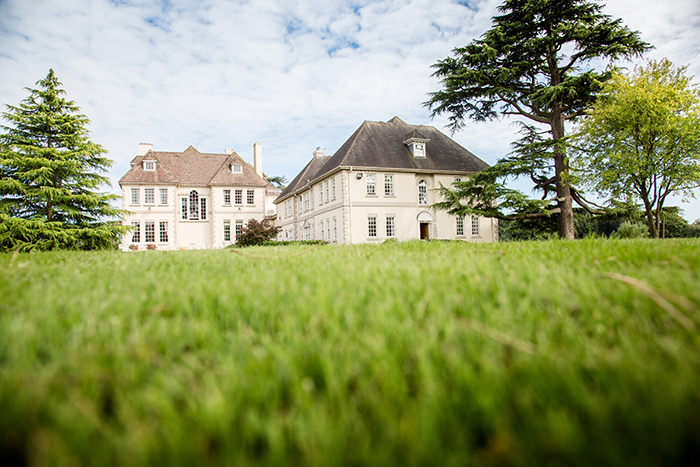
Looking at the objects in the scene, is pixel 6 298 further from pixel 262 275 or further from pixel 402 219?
pixel 402 219

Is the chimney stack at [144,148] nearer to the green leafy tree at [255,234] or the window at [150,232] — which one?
the window at [150,232]

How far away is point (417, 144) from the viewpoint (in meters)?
31.7

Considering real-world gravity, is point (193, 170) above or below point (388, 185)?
above

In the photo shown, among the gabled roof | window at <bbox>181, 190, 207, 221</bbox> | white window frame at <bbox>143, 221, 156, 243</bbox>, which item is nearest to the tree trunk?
the gabled roof

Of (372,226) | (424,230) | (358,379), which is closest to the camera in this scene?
(358,379)

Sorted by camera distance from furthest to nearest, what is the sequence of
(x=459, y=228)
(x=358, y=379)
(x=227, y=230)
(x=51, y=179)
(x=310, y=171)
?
1. (x=227, y=230)
2. (x=310, y=171)
3. (x=459, y=228)
4. (x=51, y=179)
5. (x=358, y=379)

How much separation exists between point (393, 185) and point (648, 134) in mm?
16740

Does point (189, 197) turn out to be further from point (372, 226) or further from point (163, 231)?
point (372, 226)

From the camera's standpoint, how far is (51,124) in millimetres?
16297

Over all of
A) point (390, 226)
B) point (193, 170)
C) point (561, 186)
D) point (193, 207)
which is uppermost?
point (193, 170)

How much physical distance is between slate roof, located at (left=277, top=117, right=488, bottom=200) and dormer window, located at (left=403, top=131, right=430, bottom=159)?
0.10 m

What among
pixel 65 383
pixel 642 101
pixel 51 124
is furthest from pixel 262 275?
pixel 642 101

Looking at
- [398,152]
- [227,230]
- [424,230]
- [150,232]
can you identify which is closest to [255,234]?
[398,152]

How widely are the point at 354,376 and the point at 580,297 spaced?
1.44 metres
